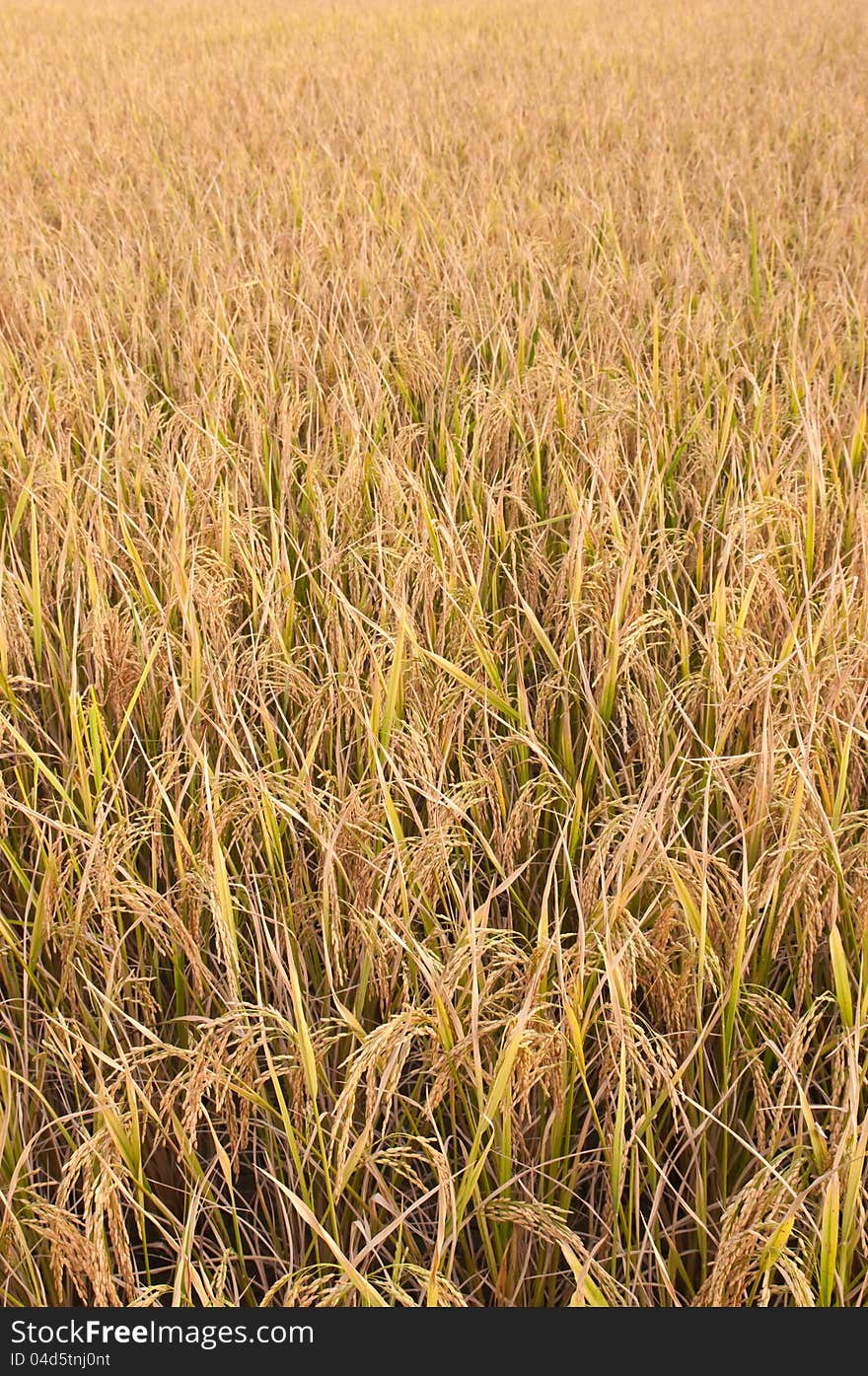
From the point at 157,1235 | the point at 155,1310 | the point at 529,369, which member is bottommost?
the point at 157,1235

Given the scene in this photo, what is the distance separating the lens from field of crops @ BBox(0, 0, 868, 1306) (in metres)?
0.77

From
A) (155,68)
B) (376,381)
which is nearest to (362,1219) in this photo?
(376,381)

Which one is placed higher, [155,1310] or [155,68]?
[155,68]

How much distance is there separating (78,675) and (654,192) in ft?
8.38

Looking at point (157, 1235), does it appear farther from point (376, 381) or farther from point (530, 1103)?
point (376, 381)

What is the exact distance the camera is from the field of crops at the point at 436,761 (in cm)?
77

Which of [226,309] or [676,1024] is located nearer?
[676,1024]

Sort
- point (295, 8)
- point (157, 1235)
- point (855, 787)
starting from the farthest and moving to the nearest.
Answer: point (295, 8), point (855, 787), point (157, 1235)

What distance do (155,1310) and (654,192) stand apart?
3.16m

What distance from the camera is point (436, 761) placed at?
1.06 metres

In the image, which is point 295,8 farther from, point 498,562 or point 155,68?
point 498,562

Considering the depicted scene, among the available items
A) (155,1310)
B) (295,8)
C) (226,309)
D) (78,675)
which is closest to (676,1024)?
(155,1310)

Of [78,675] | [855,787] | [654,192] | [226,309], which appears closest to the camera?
[855,787]

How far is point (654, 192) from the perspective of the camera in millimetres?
3051
